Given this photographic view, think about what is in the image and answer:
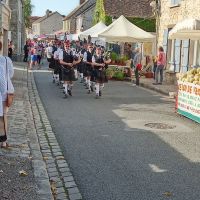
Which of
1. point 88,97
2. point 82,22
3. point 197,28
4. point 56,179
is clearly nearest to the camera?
point 56,179

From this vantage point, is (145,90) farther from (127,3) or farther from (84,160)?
(127,3)

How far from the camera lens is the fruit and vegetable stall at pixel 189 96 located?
453 inches

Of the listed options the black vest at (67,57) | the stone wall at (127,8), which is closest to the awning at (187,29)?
the black vest at (67,57)

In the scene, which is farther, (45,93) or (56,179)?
(45,93)

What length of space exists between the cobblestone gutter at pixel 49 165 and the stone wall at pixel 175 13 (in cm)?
1154

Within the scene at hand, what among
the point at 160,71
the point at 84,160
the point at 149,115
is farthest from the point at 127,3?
the point at 84,160

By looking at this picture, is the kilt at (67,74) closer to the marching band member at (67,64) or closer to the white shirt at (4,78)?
the marching band member at (67,64)

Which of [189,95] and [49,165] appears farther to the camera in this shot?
[189,95]

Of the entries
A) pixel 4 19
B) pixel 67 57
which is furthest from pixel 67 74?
pixel 4 19

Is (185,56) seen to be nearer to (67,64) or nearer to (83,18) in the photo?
(67,64)

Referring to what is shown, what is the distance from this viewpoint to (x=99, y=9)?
128ft

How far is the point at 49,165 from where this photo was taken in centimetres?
704

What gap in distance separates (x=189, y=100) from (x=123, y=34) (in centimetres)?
1143

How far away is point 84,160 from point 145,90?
41.3ft
